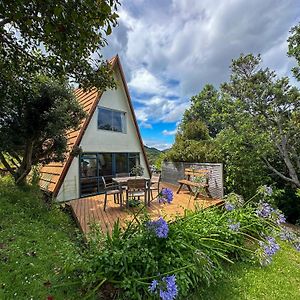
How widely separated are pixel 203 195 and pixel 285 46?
7.89m

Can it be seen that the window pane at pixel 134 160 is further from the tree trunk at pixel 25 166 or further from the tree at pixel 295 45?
the tree at pixel 295 45

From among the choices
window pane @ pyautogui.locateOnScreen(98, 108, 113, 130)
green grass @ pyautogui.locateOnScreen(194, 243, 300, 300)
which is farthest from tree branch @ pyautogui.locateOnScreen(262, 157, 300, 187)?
window pane @ pyautogui.locateOnScreen(98, 108, 113, 130)

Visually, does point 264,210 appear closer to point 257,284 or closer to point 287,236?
point 287,236

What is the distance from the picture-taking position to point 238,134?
9141 millimetres

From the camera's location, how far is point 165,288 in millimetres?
2225

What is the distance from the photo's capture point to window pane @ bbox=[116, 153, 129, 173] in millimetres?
10223

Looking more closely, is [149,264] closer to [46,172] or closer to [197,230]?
[197,230]

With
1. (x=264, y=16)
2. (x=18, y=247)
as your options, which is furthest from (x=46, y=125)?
(x=264, y=16)

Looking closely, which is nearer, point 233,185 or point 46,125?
point 46,125

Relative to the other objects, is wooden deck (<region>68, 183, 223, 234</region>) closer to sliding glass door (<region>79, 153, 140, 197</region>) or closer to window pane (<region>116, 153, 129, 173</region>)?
sliding glass door (<region>79, 153, 140, 197</region>)

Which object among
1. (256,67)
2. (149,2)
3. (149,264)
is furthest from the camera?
(256,67)

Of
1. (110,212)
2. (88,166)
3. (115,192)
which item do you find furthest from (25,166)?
(110,212)

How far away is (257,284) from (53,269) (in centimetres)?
345

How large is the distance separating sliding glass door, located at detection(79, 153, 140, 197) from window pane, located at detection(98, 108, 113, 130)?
140cm
